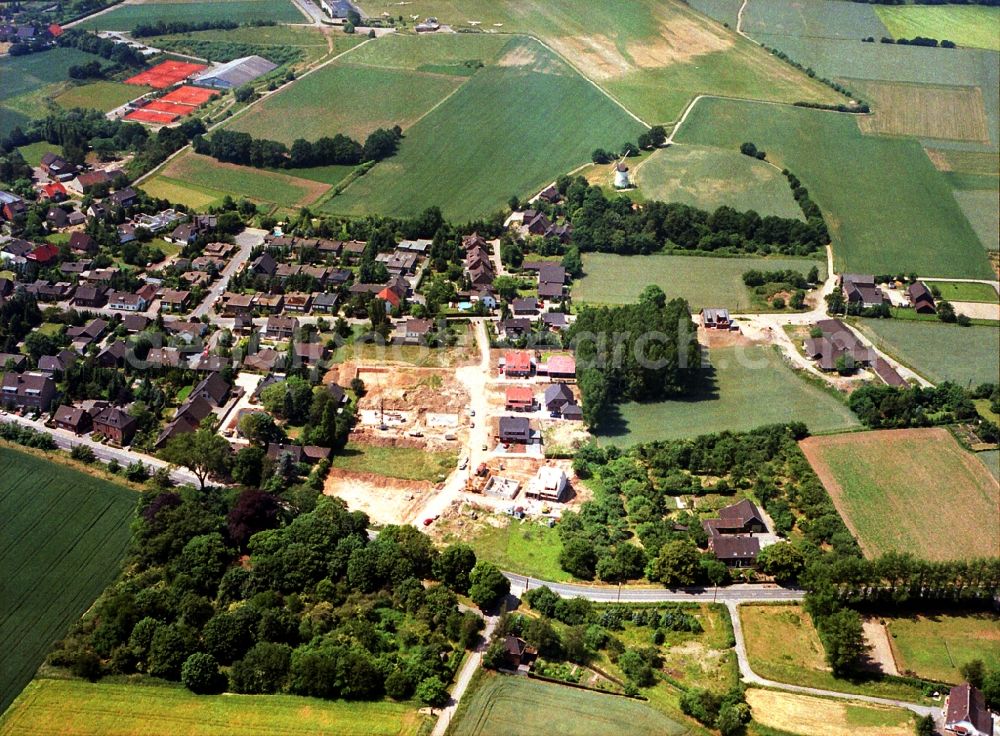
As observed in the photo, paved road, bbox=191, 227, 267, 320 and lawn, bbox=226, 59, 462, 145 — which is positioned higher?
lawn, bbox=226, 59, 462, 145

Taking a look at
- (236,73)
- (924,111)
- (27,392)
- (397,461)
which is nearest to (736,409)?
(397,461)

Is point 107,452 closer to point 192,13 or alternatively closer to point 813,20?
point 192,13

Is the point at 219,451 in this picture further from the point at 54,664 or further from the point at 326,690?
the point at 326,690

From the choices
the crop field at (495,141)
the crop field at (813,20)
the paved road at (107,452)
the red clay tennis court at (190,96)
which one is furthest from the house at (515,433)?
the crop field at (813,20)

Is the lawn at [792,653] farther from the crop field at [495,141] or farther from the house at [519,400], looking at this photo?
the crop field at [495,141]

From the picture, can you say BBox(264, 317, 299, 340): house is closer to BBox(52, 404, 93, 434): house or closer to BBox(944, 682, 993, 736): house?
BBox(52, 404, 93, 434): house

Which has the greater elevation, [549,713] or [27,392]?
[27,392]

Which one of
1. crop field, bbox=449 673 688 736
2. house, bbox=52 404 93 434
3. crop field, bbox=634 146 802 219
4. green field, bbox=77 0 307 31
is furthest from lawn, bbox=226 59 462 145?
crop field, bbox=449 673 688 736
